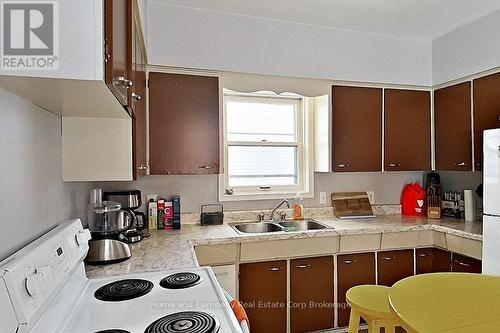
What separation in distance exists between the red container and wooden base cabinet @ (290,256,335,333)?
1274mm

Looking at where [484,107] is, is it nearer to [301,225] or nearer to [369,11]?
[369,11]

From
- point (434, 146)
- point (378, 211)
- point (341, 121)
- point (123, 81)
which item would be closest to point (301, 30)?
point (341, 121)

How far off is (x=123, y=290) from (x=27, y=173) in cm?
55

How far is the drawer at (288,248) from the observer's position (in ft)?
7.98

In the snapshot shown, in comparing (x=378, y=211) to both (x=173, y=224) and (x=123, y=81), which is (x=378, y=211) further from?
(x=123, y=81)

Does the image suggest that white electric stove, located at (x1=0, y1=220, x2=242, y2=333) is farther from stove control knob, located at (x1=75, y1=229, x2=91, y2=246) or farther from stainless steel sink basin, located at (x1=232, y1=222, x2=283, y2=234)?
stainless steel sink basin, located at (x1=232, y1=222, x2=283, y2=234)

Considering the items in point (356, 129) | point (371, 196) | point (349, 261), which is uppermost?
point (356, 129)

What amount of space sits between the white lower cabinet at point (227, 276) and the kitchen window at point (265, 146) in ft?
2.58

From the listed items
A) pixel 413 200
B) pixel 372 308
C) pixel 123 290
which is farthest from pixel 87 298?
Answer: pixel 413 200

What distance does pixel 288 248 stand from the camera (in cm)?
251

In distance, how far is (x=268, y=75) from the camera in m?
2.86

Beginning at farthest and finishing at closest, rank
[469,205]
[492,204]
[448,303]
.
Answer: [469,205], [492,204], [448,303]

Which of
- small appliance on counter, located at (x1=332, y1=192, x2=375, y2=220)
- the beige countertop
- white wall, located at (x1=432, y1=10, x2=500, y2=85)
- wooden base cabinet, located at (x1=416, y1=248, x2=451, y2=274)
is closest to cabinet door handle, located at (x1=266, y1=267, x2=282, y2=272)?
the beige countertop

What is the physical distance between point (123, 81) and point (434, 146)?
3074mm
